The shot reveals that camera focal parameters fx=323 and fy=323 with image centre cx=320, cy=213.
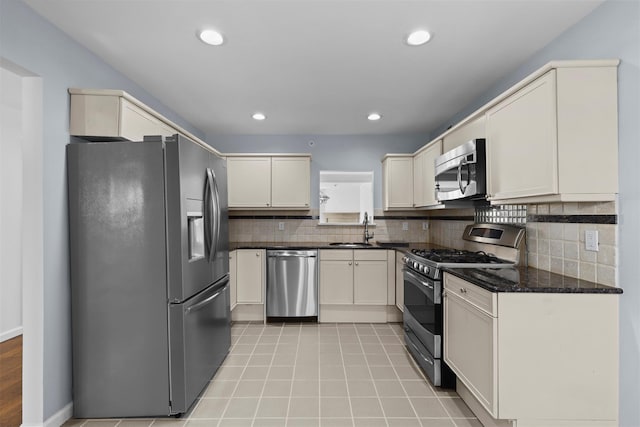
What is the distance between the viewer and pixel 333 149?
4.71m

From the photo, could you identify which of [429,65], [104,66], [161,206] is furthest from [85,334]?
[429,65]

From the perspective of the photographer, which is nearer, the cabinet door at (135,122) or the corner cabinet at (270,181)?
the cabinet door at (135,122)

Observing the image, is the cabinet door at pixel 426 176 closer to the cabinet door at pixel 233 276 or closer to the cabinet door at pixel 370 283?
the cabinet door at pixel 370 283

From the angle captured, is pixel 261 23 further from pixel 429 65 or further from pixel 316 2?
pixel 429 65

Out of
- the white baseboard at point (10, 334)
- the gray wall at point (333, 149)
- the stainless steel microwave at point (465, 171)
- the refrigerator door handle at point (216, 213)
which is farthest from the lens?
the gray wall at point (333, 149)

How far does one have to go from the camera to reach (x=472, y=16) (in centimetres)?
194

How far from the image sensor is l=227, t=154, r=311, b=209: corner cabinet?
4.35 meters

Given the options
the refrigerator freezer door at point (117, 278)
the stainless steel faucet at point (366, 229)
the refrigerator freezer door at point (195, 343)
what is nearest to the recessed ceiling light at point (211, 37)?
the refrigerator freezer door at point (117, 278)

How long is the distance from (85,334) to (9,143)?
274 cm

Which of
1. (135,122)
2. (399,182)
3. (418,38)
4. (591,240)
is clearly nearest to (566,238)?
(591,240)

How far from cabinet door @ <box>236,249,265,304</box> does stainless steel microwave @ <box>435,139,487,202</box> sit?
Result: 232cm

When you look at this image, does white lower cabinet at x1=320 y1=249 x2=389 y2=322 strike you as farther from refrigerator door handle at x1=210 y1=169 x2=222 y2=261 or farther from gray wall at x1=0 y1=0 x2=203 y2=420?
gray wall at x1=0 y1=0 x2=203 y2=420

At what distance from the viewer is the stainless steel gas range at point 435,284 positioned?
2.47 meters

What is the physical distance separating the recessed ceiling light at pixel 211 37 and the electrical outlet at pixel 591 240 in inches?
101
